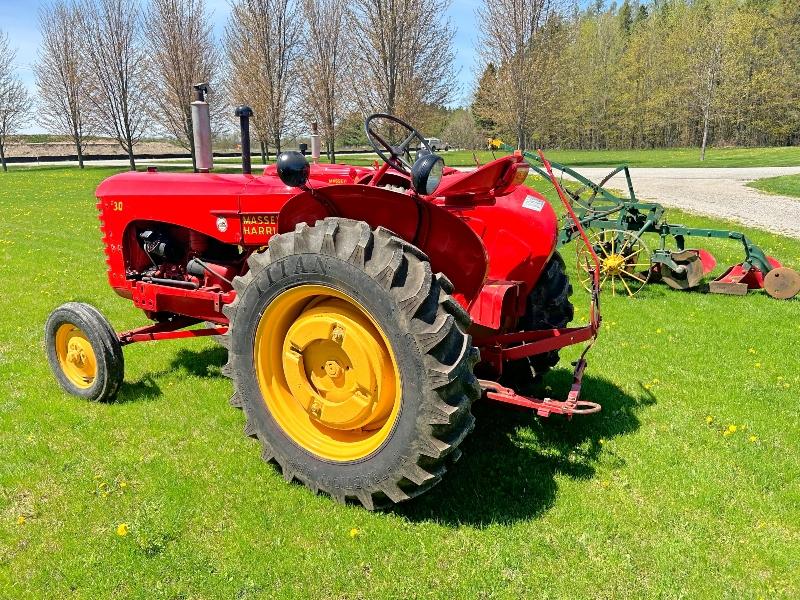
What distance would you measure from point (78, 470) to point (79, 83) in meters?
31.5

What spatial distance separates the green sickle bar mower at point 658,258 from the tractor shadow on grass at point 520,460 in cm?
334

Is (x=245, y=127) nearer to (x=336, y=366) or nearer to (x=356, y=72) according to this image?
(x=336, y=366)

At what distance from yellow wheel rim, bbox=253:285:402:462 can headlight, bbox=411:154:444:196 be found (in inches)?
23.5

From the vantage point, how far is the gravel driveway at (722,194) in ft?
42.9

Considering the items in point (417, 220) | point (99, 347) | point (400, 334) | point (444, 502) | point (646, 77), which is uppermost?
point (646, 77)

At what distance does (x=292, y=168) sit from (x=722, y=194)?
1817cm

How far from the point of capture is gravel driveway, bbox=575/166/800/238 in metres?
13.1

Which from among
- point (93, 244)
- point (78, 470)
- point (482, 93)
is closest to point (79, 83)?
point (482, 93)

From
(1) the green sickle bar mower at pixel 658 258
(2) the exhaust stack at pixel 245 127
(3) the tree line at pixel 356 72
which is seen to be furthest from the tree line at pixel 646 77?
(2) the exhaust stack at pixel 245 127

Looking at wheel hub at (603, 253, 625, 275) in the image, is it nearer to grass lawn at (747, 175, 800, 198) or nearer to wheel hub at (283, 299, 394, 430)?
wheel hub at (283, 299, 394, 430)

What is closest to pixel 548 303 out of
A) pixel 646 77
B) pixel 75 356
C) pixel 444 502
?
pixel 444 502

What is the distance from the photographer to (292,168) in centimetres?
289

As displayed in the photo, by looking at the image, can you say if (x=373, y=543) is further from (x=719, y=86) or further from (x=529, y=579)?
(x=719, y=86)

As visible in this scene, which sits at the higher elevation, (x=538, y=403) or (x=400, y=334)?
(x=400, y=334)
